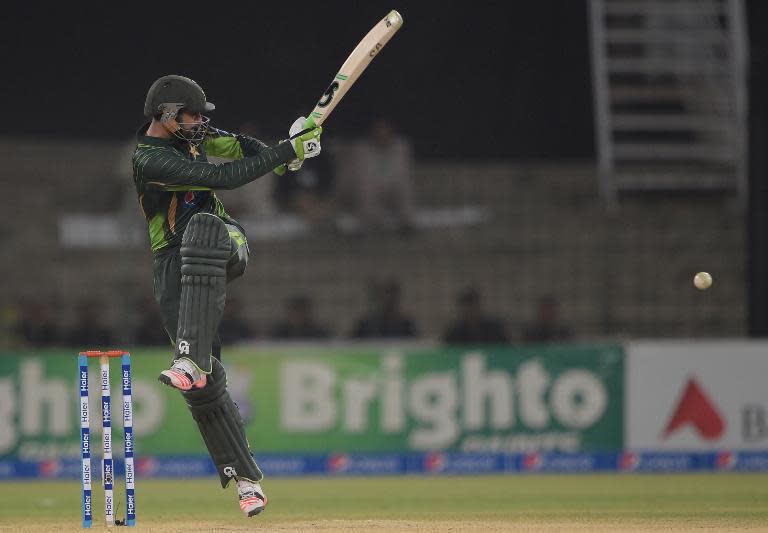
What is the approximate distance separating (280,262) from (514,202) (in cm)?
263

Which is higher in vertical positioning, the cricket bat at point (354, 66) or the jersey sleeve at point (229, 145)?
the cricket bat at point (354, 66)

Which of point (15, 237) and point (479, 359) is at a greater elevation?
point (15, 237)

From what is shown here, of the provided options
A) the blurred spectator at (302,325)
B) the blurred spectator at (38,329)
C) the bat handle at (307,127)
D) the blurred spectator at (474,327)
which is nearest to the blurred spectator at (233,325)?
the blurred spectator at (302,325)

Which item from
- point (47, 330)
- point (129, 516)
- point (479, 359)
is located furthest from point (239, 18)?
point (129, 516)

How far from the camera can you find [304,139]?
6086mm

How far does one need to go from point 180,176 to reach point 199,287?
1.59 ft

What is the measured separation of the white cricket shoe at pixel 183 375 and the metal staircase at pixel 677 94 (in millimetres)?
9333

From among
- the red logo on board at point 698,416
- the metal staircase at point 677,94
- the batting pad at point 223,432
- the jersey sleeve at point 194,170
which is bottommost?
the red logo on board at point 698,416

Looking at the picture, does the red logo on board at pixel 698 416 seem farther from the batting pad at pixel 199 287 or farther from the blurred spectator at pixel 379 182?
the batting pad at pixel 199 287

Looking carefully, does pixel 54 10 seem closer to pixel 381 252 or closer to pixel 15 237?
pixel 15 237

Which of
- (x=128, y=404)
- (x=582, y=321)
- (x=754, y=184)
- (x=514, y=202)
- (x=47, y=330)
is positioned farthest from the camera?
(x=514, y=202)

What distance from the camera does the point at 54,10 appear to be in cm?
1422

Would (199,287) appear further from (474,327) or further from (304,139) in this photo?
(474,327)

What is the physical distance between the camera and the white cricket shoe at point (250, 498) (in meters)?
6.20
